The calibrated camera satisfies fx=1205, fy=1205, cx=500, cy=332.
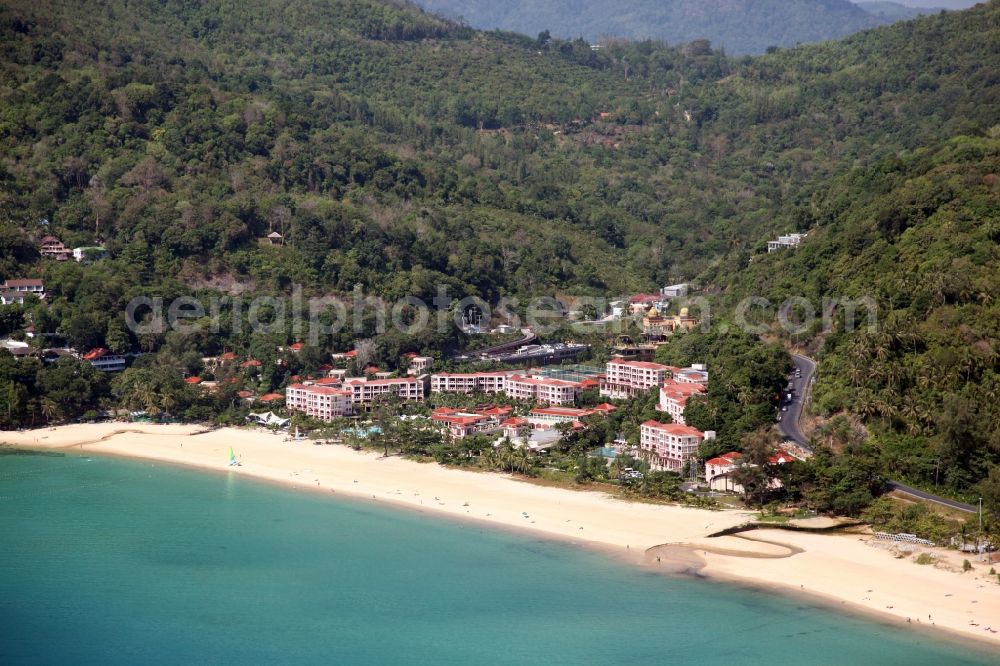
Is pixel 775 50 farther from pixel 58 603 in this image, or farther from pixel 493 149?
pixel 58 603

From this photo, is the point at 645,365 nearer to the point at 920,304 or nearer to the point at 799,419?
the point at 799,419

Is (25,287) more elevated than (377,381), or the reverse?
(25,287)

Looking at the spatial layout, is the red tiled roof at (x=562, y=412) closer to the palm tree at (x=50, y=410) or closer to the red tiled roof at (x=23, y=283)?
the palm tree at (x=50, y=410)

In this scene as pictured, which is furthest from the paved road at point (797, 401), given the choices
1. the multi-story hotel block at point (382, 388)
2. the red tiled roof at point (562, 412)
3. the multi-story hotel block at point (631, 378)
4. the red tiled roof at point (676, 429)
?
the multi-story hotel block at point (382, 388)

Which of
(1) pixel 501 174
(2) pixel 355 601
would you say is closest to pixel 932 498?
(2) pixel 355 601

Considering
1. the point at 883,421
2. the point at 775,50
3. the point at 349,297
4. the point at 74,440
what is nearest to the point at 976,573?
the point at 883,421

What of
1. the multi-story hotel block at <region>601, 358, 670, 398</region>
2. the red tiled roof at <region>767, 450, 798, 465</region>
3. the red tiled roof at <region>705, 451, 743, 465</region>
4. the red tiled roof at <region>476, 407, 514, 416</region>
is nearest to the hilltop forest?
the red tiled roof at <region>767, 450, 798, 465</region>
